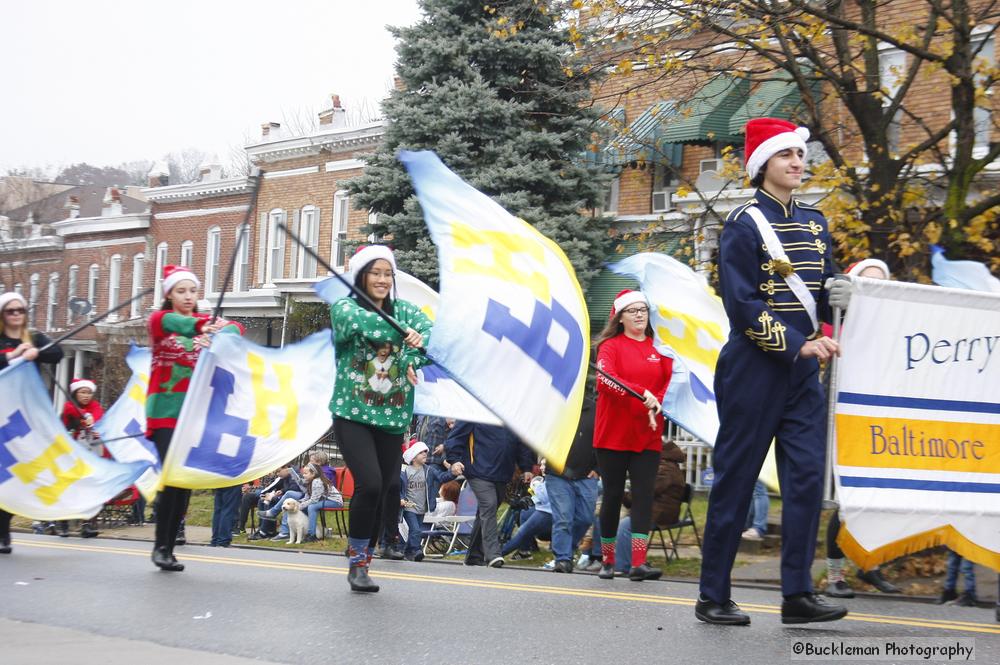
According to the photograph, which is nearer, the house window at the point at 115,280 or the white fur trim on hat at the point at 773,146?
the white fur trim on hat at the point at 773,146

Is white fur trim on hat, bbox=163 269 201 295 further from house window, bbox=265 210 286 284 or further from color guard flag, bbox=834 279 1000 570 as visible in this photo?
house window, bbox=265 210 286 284

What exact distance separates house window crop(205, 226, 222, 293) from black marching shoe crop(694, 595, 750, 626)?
3933 centimetres

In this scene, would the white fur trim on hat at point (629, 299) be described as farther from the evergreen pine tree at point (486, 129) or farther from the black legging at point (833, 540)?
the evergreen pine tree at point (486, 129)

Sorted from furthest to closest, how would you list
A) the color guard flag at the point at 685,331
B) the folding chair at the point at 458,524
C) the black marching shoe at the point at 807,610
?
the folding chair at the point at 458,524
the color guard flag at the point at 685,331
the black marching shoe at the point at 807,610

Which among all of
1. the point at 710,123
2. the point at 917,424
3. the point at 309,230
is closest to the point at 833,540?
the point at 917,424

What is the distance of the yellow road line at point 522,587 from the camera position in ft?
20.9

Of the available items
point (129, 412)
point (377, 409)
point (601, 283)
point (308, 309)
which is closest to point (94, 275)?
point (308, 309)

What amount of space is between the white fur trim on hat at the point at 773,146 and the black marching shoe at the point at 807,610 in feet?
6.78

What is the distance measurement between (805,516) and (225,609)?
323 cm

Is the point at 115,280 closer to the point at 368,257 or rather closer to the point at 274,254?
the point at 274,254

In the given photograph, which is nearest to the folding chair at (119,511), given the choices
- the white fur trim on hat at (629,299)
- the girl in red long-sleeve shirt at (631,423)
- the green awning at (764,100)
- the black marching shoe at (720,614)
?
the green awning at (764,100)

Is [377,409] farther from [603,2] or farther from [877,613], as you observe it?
[603,2]

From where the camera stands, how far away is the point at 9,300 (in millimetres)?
10641

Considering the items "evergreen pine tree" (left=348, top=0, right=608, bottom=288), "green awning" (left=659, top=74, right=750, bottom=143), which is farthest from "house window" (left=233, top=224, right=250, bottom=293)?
"green awning" (left=659, top=74, right=750, bottom=143)
